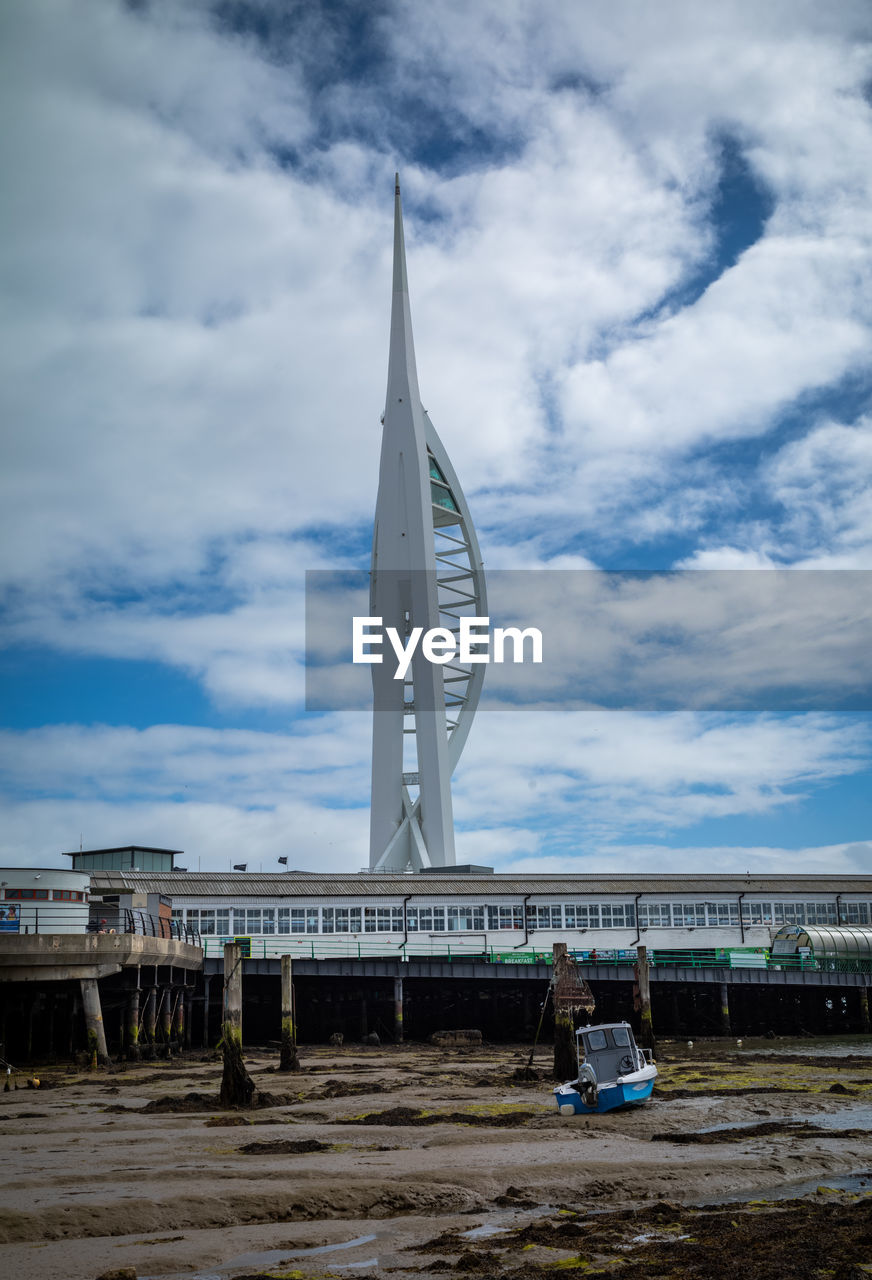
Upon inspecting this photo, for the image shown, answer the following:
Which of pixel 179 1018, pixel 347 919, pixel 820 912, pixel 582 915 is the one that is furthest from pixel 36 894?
pixel 820 912

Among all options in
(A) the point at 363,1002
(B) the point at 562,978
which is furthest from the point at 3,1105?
(A) the point at 363,1002

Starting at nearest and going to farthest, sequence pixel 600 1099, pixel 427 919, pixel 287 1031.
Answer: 1. pixel 600 1099
2. pixel 287 1031
3. pixel 427 919

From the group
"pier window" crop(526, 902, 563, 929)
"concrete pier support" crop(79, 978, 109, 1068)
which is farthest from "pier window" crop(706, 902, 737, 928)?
"concrete pier support" crop(79, 978, 109, 1068)

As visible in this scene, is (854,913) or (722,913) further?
(854,913)

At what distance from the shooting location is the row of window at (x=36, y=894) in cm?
3600

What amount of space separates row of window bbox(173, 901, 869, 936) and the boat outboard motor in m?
36.0

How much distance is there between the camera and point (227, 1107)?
984 inches

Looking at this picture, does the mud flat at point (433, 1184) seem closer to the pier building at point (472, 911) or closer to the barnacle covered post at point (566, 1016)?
the barnacle covered post at point (566, 1016)

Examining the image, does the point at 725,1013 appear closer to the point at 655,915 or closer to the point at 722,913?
the point at 655,915

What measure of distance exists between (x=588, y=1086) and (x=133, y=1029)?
16578 mm

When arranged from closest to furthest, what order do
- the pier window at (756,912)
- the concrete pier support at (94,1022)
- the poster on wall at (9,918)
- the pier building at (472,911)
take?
the concrete pier support at (94,1022) → the poster on wall at (9,918) → the pier building at (472,911) → the pier window at (756,912)

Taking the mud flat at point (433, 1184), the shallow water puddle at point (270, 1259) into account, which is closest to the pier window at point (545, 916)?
the mud flat at point (433, 1184)

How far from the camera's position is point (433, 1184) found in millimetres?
17094

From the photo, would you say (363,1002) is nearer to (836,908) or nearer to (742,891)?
(742,891)
